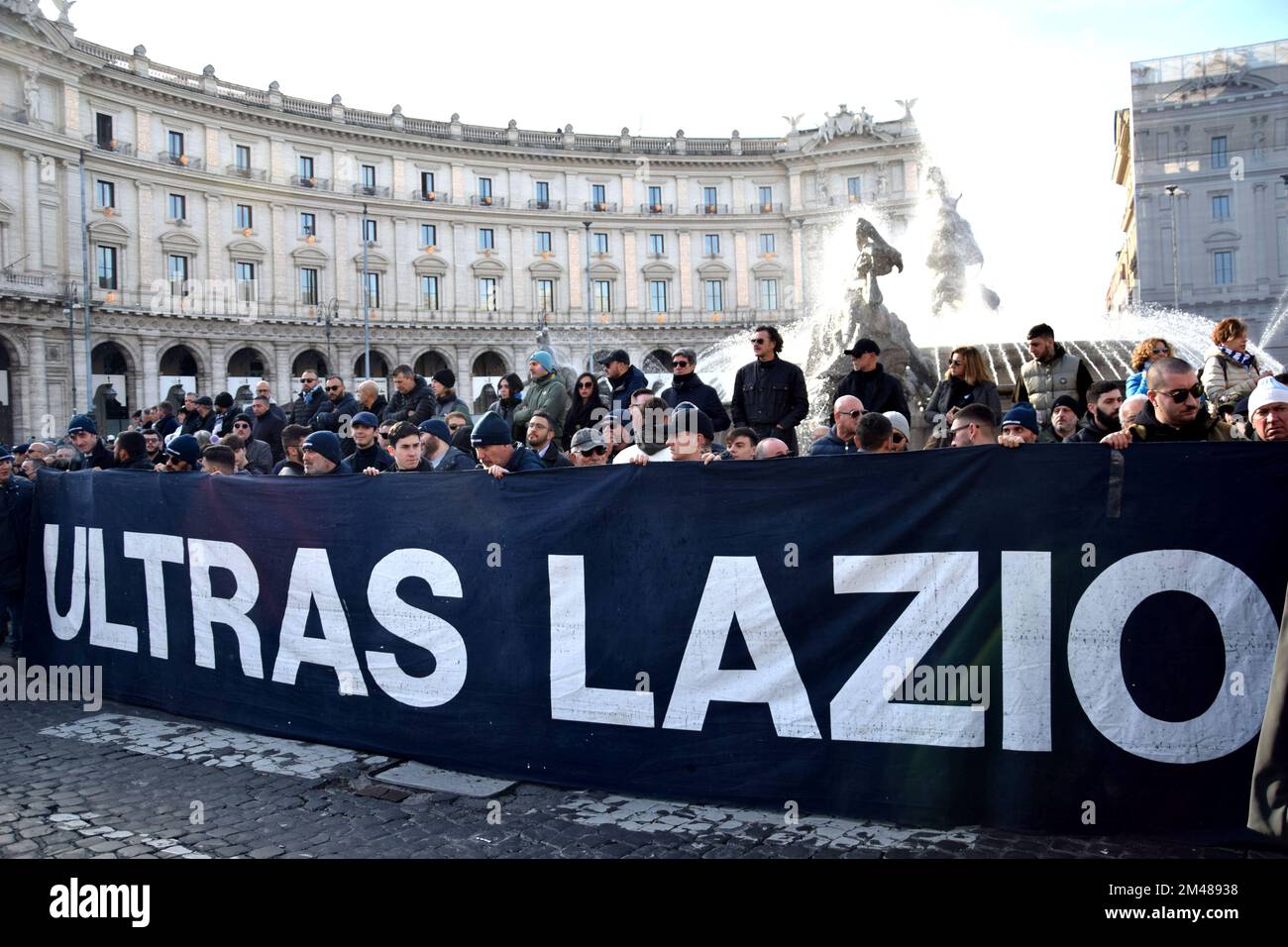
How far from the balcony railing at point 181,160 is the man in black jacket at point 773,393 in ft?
177

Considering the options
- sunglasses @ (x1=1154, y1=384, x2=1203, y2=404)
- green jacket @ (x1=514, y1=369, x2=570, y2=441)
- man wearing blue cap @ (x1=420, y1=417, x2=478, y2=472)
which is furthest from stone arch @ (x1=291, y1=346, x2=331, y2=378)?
sunglasses @ (x1=1154, y1=384, x2=1203, y2=404)

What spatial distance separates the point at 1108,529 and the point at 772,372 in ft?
13.9

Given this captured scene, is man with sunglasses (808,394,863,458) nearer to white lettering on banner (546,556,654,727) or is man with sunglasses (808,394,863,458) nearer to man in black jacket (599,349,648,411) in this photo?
white lettering on banner (546,556,654,727)

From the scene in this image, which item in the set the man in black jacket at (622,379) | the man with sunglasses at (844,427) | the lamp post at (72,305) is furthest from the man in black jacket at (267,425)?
the lamp post at (72,305)

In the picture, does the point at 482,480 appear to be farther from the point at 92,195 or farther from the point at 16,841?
the point at 92,195

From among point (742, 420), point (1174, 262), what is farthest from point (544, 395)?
point (1174, 262)

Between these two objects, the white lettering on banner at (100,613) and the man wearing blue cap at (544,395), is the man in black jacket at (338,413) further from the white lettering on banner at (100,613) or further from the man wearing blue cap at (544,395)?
the white lettering on banner at (100,613)

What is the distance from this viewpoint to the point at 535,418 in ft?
23.5

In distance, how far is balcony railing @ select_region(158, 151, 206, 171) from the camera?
→ 2062 inches

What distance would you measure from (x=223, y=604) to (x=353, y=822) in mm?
2393

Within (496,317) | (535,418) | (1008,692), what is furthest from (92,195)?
(1008,692)

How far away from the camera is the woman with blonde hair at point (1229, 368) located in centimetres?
646

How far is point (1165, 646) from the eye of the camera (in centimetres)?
393
